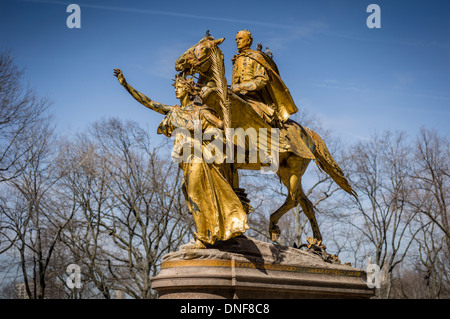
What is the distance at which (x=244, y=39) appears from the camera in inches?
352

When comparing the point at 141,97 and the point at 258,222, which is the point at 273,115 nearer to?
the point at 141,97

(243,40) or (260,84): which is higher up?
(243,40)

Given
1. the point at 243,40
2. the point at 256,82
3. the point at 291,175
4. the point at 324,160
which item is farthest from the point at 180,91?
the point at 324,160

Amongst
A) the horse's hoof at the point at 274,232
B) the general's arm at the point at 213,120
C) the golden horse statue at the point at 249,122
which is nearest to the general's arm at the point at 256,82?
the golden horse statue at the point at 249,122

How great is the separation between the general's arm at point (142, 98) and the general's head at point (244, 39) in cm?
210

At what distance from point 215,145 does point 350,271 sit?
10.2ft

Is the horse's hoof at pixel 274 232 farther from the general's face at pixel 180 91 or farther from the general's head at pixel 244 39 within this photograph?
the general's head at pixel 244 39

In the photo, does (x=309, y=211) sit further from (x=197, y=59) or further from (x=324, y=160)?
(x=197, y=59)

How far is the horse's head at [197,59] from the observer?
7.62m

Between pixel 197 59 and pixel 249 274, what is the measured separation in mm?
3092

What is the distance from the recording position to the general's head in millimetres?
8945

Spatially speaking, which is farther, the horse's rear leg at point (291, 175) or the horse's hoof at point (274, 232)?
the horse's rear leg at point (291, 175)

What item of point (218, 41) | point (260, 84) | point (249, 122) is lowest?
point (249, 122)
